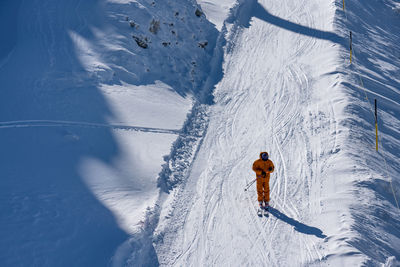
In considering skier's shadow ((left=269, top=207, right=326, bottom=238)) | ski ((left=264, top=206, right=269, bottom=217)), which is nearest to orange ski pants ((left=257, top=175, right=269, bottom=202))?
ski ((left=264, top=206, right=269, bottom=217))

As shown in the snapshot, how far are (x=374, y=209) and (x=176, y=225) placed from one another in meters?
4.76

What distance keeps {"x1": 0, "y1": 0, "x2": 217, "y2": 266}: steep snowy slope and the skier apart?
2631mm

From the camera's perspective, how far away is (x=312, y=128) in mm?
12609

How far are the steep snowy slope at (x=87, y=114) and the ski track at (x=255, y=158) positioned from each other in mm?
1068

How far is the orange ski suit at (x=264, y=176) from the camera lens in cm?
954

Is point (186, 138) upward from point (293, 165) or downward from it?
downward

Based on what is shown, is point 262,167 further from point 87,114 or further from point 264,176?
point 87,114

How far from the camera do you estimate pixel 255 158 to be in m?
11.8

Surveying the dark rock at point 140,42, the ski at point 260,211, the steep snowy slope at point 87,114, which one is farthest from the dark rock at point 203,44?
the ski at point 260,211

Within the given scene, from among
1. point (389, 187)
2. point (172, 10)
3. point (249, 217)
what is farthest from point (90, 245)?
point (172, 10)

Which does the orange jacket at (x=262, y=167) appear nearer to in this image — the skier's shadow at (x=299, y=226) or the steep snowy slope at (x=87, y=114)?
the skier's shadow at (x=299, y=226)

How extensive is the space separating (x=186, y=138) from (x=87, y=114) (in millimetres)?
3076

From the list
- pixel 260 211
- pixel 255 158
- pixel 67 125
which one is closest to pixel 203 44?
pixel 255 158

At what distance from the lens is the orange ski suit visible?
9.54m
